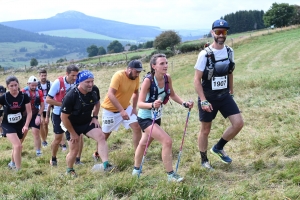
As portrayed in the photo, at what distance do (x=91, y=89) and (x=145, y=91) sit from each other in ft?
A: 3.45

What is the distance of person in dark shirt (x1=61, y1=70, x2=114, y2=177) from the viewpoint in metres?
5.59

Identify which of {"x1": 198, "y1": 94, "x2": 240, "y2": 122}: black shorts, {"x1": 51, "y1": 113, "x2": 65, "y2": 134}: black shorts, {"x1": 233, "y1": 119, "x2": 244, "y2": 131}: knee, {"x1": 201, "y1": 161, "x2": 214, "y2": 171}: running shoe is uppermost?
{"x1": 198, "y1": 94, "x2": 240, "y2": 122}: black shorts

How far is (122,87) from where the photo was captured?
6.55 metres

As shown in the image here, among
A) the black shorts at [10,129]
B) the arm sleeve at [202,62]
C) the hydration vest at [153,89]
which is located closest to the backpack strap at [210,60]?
the arm sleeve at [202,62]

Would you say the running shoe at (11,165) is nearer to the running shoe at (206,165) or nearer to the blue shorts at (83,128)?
the blue shorts at (83,128)

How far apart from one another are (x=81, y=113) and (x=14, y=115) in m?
2.18

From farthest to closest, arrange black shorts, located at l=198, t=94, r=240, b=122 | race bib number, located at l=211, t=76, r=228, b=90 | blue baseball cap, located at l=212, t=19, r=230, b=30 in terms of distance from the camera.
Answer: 1. black shorts, located at l=198, t=94, r=240, b=122
2. race bib number, located at l=211, t=76, r=228, b=90
3. blue baseball cap, located at l=212, t=19, r=230, b=30

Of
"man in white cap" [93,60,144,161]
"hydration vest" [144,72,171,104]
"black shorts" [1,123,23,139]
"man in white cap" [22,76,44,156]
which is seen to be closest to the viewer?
"hydration vest" [144,72,171,104]

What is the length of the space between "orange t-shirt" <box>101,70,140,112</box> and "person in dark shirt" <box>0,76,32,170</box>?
→ 1.85 meters

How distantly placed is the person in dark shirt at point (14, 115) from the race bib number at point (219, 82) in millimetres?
4094

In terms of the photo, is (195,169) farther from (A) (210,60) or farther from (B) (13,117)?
(B) (13,117)

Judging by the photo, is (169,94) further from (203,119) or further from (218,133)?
(218,133)

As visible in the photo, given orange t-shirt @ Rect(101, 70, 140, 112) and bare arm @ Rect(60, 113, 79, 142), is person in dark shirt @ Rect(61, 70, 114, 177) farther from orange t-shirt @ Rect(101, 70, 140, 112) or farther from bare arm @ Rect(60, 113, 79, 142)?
orange t-shirt @ Rect(101, 70, 140, 112)

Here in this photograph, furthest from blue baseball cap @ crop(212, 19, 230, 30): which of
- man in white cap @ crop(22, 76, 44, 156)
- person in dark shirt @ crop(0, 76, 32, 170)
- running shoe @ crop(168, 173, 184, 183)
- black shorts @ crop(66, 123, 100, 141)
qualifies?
man in white cap @ crop(22, 76, 44, 156)
